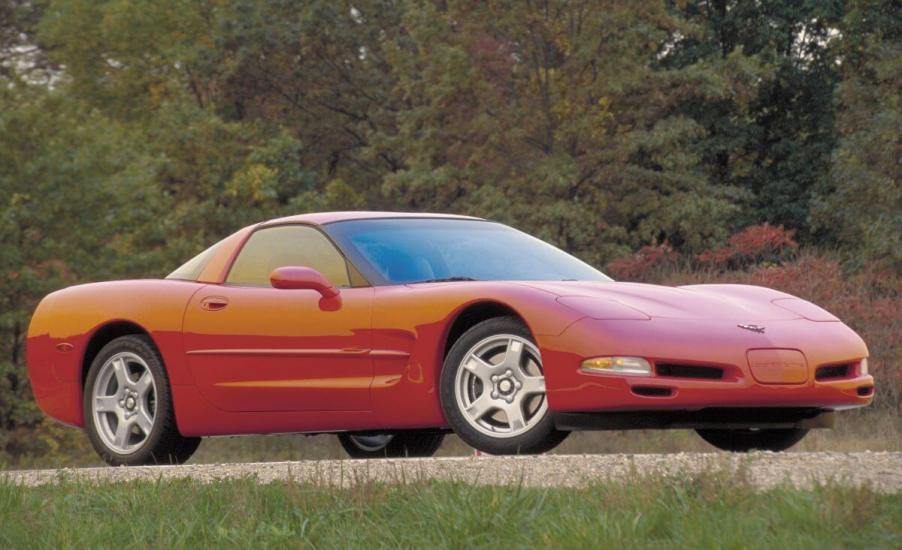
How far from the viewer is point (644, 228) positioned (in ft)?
106

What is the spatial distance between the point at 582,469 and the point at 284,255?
317 cm

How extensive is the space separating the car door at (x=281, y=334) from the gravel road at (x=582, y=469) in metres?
1.10

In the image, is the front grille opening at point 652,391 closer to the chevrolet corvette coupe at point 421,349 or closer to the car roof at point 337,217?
the chevrolet corvette coupe at point 421,349

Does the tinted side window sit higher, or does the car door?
the tinted side window

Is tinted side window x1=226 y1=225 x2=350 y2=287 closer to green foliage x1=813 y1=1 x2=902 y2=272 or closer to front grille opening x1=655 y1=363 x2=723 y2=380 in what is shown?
front grille opening x1=655 y1=363 x2=723 y2=380

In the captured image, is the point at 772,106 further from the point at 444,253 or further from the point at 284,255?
the point at 444,253

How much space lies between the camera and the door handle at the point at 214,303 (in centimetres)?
868

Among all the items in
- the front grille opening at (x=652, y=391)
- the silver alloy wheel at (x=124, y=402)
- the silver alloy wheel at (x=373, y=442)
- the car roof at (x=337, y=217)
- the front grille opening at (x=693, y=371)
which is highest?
the car roof at (x=337, y=217)

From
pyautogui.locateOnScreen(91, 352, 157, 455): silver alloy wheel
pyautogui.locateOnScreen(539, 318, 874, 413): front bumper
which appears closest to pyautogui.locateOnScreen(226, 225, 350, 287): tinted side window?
pyautogui.locateOnScreen(91, 352, 157, 455): silver alloy wheel

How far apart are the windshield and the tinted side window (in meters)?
0.11

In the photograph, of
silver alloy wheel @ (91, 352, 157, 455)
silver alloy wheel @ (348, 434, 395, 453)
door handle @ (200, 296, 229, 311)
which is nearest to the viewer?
door handle @ (200, 296, 229, 311)

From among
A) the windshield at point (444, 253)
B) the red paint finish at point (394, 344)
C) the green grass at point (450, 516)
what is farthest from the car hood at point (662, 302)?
the green grass at point (450, 516)

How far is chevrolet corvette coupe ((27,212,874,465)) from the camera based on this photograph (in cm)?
714

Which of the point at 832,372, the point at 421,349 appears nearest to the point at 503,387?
the point at 421,349
